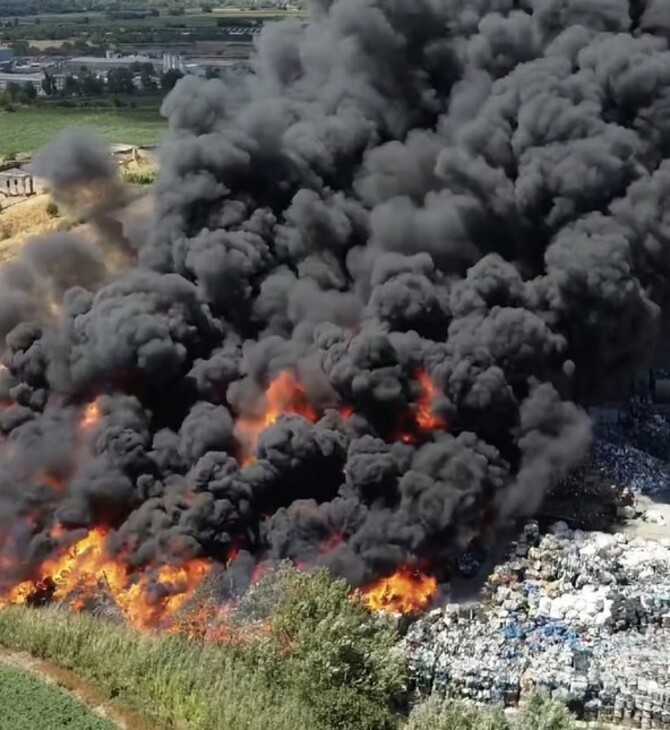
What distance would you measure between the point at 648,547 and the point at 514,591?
388 centimetres

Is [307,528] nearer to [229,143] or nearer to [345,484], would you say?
[345,484]

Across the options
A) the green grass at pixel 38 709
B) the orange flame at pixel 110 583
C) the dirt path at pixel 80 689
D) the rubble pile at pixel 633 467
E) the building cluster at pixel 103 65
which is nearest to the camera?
the green grass at pixel 38 709

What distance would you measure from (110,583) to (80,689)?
5053mm

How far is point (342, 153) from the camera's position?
27859mm

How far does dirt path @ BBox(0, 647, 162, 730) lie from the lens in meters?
16.9

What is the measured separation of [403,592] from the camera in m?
22.7

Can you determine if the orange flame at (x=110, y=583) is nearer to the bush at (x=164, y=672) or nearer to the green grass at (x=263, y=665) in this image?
the bush at (x=164, y=672)

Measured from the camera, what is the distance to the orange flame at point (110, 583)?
21.9 metres

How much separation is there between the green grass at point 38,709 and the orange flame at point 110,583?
4.04m

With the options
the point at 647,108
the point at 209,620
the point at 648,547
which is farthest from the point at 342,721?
the point at 647,108

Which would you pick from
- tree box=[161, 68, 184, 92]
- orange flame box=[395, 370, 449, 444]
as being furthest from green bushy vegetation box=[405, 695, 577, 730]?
tree box=[161, 68, 184, 92]

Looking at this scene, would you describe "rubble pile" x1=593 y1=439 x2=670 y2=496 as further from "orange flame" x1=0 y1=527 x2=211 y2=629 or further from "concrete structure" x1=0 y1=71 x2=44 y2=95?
"concrete structure" x1=0 y1=71 x2=44 y2=95

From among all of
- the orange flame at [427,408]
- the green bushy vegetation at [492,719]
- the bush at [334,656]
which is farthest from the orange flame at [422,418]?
the green bushy vegetation at [492,719]

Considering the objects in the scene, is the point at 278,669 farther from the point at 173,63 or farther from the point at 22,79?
the point at 22,79
